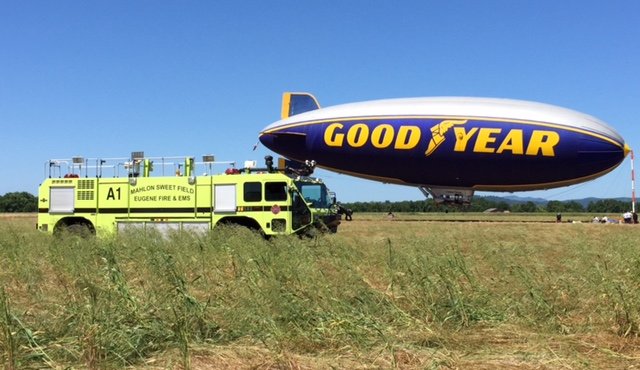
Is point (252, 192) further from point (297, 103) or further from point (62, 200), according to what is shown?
point (297, 103)

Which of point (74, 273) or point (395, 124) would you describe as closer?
point (74, 273)

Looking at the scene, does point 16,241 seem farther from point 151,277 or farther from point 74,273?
point 151,277

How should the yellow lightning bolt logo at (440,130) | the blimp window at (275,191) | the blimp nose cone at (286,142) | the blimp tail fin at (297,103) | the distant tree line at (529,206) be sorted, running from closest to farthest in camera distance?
the blimp window at (275,191) < the yellow lightning bolt logo at (440,130) < the blimp nose cone at (286,142) < the blimp tail fin at (297,103) < the distant tree line at (529,206)

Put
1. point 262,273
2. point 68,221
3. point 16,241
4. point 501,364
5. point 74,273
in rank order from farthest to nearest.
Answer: point 68,221, point 16,241, point 74,273, point 262,273, point 501,364

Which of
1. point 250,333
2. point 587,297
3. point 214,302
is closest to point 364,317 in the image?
point 250,333

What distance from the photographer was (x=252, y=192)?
58.3 ft

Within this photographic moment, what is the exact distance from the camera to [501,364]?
4.45 metres

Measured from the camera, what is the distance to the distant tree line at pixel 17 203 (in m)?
105

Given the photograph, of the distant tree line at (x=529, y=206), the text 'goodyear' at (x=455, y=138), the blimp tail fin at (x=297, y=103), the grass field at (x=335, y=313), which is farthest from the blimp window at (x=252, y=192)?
the distant tree line at (x=529, y=206)

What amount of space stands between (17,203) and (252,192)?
108114 mm

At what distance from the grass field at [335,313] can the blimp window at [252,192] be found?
8646 mm

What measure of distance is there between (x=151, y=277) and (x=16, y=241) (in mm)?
6403

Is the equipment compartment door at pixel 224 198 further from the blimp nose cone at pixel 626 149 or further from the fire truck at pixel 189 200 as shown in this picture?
the blimp nose cone at pixel 626 149

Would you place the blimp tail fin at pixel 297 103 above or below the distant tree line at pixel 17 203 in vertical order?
above
